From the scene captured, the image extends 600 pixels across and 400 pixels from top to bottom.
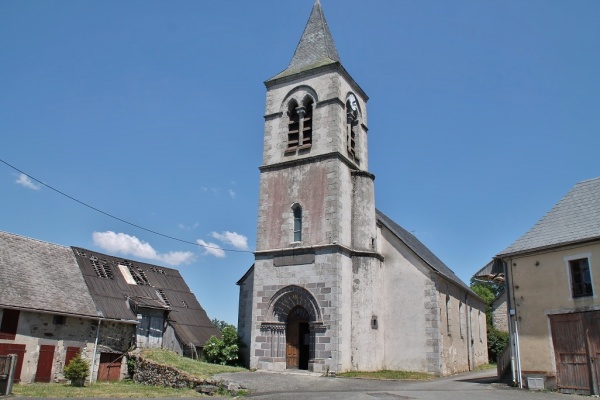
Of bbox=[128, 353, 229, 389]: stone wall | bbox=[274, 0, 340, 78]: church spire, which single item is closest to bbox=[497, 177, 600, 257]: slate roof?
bbox=[128, 353, 229, 389]: stone wall

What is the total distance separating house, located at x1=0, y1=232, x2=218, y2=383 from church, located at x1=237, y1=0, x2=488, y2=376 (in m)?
4.76

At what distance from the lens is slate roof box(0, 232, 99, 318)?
2103 centimetres

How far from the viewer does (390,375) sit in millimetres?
20953

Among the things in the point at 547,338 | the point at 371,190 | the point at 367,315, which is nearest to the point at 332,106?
the point at 371,190

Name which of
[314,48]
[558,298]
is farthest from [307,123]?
[558,298]

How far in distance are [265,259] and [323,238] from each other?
3.00m

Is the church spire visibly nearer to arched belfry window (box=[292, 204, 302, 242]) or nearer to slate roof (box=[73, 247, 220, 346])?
arched belfry window (box=[292, 204, 302, 242])

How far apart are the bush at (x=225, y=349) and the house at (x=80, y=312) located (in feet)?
9.03

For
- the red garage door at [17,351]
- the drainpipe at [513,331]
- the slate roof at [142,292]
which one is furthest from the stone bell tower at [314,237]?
the red garage door at [17,351]

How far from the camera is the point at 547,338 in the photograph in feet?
56.0

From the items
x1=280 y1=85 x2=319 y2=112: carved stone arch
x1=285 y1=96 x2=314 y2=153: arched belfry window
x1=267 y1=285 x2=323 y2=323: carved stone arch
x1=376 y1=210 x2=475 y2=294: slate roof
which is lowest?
x1=267 y1=285 x2=323 y2=323: carved stone arch

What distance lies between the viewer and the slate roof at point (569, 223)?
17125 millimetres

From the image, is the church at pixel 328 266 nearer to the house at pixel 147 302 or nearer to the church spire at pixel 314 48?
the church spire at pixel 314 48

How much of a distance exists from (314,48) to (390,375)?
55.3 ft
